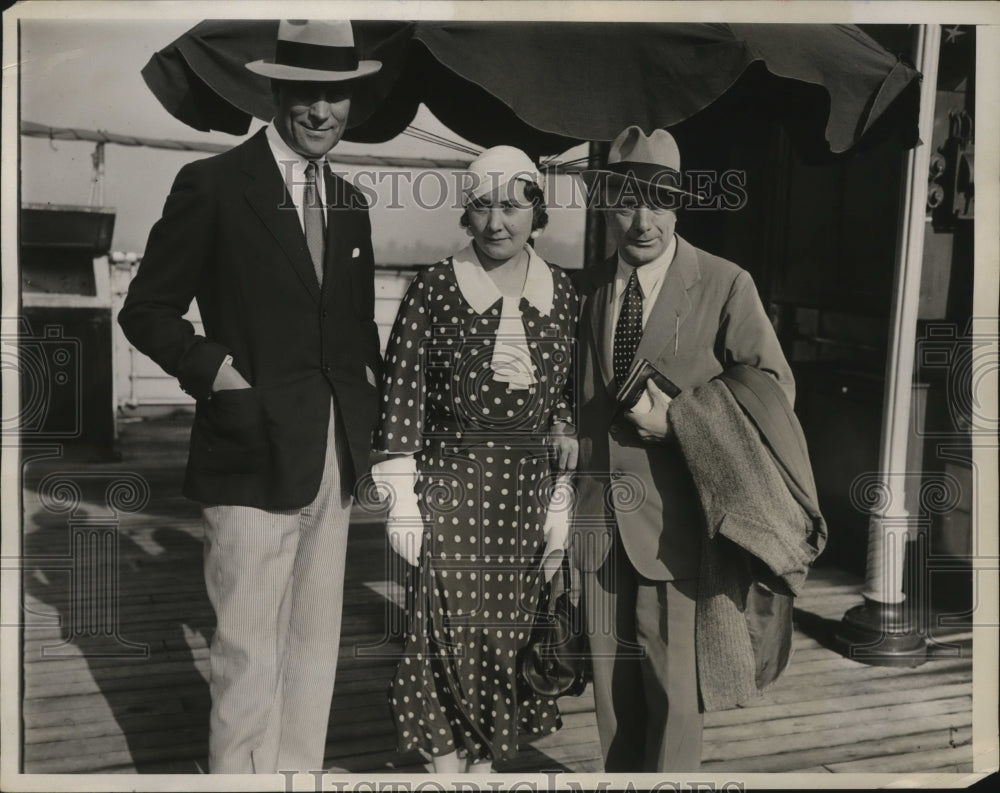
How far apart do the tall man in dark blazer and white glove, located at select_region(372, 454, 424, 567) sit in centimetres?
9

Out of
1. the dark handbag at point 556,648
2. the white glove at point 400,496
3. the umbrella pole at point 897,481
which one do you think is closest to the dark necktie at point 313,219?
the white glove at point 400,496

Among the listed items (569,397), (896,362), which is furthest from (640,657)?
(896,362)

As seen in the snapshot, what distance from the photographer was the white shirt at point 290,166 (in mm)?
2938

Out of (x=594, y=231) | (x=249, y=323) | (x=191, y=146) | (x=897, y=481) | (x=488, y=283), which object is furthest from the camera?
(x=897, y=481)

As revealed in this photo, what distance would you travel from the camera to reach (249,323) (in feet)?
9.50

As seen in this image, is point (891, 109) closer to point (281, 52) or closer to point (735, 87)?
point (735, 87)

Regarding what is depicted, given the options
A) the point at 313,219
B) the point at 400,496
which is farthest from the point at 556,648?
the point at 313,219

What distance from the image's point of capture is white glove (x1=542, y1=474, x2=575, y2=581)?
3.05 m

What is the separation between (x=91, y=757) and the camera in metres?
3.36

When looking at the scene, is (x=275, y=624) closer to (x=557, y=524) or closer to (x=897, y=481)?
(x=557, y=524)

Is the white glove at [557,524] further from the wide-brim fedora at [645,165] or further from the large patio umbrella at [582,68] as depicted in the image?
the large patio umbrella at [582,68]

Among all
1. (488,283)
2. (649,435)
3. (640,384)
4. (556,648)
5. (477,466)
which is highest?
(488,283)

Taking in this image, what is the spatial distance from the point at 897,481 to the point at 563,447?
59.4 inches

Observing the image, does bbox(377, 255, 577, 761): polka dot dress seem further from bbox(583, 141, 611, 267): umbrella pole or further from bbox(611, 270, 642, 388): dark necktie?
bbox(583, 141, 611, 267): umbrella pole
